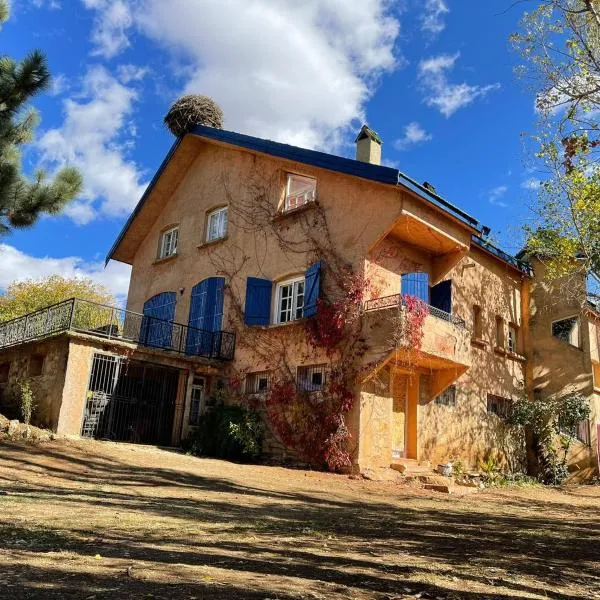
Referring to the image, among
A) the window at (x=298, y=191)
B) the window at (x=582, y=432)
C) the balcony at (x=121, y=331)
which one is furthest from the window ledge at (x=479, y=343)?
the balcony at (x=121, y=331)

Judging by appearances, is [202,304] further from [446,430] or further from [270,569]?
[270,569]

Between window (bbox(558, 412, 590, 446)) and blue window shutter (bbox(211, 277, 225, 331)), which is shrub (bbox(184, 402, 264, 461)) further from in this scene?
window (bbox(558, 412, 590, 446))

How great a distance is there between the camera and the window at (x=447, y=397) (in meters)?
16.2

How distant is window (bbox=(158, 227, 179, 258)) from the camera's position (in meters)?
21.2

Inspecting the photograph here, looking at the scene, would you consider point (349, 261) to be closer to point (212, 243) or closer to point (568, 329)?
point (212, 243)

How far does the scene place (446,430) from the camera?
53.5 feet

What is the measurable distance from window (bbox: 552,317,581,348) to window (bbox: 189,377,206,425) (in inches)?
505

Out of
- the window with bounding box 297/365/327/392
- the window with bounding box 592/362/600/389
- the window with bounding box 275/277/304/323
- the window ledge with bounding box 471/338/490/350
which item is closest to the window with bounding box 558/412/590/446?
the window with bounding box 592/362/600/389

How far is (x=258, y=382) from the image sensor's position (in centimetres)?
1662

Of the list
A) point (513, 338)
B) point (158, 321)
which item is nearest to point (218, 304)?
point (158, 321)

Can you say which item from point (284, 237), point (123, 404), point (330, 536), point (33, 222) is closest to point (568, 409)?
point (284, 237)

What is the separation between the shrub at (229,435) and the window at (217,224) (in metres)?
6.09

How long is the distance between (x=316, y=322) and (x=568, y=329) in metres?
11.5

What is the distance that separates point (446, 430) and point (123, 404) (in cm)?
893
